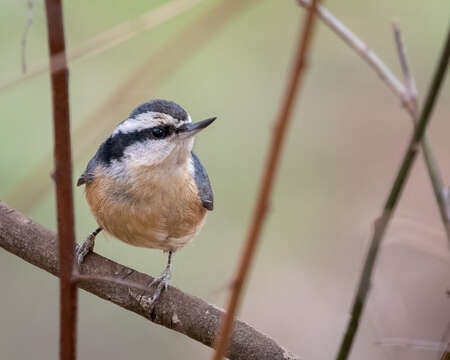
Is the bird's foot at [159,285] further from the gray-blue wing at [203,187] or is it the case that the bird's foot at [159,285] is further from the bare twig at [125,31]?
the bare twig at [125,31]

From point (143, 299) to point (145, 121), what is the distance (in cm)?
82

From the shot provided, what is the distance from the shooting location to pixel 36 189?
1166 mm

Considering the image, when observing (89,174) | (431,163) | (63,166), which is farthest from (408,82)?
(89,174)

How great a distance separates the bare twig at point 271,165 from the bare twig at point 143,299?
1.54m

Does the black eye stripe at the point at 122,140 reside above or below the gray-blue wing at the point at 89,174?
above

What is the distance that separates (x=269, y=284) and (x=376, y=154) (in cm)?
180

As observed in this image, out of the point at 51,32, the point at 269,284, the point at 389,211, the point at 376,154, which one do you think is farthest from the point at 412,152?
the point at 376,154

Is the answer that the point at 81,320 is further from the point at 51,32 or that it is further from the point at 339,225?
the point at 51,32

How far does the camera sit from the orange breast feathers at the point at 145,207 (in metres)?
3.13

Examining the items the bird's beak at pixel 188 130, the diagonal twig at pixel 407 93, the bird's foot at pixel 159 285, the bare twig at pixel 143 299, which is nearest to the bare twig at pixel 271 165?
the diagonal twig at pixel 407 93

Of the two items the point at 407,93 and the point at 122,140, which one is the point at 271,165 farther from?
the point at 122,140

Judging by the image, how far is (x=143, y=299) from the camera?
2697 millimetres

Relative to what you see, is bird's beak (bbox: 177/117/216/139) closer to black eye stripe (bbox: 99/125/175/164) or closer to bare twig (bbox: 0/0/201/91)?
black eye stripe (bbox: 99/125/175/164)

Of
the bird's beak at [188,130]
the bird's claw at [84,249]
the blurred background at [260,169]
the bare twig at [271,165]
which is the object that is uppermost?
the bare twig at [271,165]
